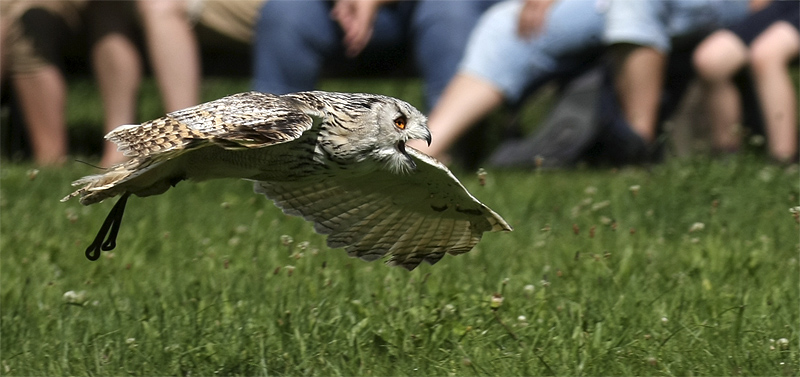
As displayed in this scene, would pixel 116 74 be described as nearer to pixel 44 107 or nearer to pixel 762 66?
pixel 44 107

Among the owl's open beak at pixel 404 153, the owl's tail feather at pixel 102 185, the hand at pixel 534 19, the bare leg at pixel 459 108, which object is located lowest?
the bare leg at pixel 459 108

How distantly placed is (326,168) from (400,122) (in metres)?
0.29

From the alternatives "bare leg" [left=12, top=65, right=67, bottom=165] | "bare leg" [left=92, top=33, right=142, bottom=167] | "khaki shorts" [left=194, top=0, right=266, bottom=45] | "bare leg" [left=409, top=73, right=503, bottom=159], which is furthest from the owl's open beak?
"bare leg" [left=12, top=65, right=67, bottom=165]

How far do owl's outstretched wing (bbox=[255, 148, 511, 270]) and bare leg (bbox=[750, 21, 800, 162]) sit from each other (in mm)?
3375

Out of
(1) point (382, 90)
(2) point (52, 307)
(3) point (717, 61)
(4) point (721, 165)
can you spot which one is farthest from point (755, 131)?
(2) point (52, 307)

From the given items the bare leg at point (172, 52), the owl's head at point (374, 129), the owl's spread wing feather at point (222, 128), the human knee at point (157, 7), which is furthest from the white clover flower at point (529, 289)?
the human knee at point (157, 7)

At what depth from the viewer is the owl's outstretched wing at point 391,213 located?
3824mm

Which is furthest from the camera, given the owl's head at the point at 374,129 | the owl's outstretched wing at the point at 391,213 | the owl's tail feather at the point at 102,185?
the owl's outstretched wing at the point at 391,213

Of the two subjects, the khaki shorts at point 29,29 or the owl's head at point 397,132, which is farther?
the khaki shorts at point 29,29

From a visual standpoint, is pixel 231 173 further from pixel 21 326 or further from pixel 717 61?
pixel 717 61

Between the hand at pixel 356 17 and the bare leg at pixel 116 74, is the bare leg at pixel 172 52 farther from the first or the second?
the hand at pixel 356 17

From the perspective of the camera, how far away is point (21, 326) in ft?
12.6

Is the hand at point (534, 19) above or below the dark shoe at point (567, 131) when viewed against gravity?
above

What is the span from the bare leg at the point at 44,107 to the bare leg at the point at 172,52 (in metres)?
0.82
